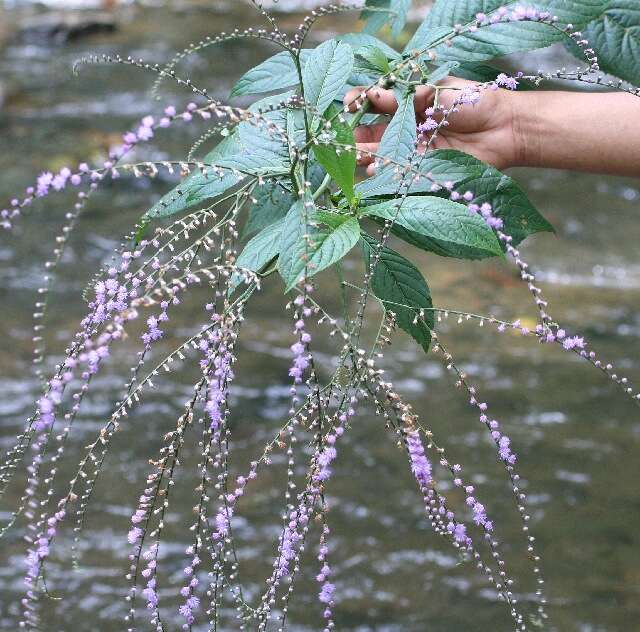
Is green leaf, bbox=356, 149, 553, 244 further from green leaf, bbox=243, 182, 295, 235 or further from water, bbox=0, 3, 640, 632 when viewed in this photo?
water, bbox=0, 3, 640, 632

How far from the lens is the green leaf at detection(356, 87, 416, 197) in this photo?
1035 millimetres

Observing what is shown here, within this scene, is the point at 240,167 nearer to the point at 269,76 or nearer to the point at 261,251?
the point at 261,251

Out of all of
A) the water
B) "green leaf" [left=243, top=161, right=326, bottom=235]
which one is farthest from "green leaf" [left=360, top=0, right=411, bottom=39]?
the water

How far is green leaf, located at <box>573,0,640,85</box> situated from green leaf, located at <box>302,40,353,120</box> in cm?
46

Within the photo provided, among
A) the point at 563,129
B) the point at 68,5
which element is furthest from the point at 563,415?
the point at 68,5

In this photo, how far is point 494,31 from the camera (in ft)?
3.91

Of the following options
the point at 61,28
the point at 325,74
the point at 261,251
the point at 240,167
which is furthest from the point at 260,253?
the point at 61,28

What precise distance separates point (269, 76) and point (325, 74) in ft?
0.77

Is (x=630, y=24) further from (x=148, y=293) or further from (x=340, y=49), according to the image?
(x=148, y=293)

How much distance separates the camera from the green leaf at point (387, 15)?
134cm

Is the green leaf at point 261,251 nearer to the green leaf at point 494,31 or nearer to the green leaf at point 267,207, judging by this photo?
the green leaf at point 267,207

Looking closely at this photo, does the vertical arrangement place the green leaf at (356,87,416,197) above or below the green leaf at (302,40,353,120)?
below

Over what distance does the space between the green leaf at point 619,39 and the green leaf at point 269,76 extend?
1.40 ft

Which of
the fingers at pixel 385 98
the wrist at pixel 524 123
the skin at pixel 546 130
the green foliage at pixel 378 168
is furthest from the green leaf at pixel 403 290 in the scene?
the wrist at pixel 524 123
